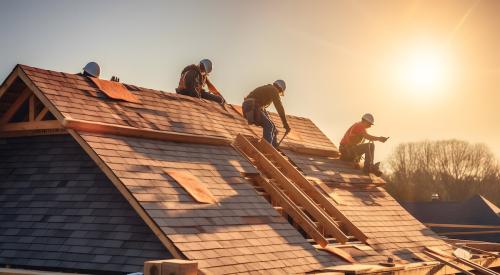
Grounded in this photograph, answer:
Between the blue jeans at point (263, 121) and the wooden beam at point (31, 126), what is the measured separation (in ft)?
18.7

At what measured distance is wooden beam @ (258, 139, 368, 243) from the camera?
13.4 metres

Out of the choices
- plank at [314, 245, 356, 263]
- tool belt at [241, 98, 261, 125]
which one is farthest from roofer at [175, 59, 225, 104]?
plank at [314, 245, 356, 263]

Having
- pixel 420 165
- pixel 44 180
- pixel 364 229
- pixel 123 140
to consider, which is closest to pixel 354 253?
pixel 364 229

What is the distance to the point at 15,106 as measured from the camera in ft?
40.5

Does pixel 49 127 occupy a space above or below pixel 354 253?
above

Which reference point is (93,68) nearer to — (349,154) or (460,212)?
(349,154)

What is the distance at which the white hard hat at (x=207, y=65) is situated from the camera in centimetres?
1767

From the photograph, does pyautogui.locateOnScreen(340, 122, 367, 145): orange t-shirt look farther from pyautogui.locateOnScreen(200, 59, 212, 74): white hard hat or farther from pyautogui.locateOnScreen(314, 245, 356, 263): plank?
pyautogui.locateOnScreen(314, 245, 356, 263): plank

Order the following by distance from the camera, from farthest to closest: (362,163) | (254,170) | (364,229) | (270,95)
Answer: (362,163) → (270,95) → (364,229) → (254,170)

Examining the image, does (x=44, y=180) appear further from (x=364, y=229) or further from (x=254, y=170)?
(x=364, y=229)

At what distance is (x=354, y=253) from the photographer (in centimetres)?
1217

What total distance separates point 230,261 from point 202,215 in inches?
46.5

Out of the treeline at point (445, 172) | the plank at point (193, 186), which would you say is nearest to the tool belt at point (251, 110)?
the plank at point (193, 186)

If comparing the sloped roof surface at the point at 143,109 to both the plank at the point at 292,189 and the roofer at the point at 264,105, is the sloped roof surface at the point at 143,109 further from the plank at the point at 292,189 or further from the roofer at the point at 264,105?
the plank at the point at 292,189
